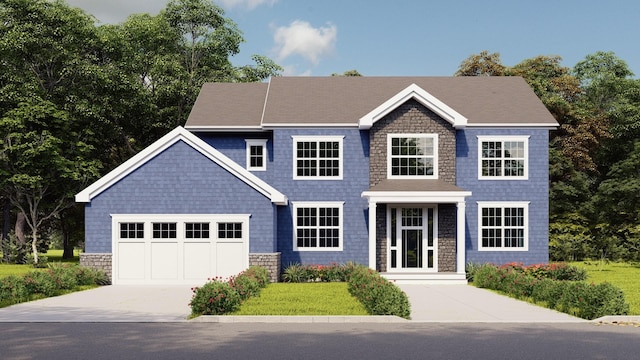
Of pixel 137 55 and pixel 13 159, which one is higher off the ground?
pixel 137 55

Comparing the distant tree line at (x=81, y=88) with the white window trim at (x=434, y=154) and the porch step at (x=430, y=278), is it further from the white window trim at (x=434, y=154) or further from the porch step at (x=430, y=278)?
the porch step at (x=430, y=278)

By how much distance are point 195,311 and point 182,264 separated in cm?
1156

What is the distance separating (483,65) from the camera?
5116 centimetres

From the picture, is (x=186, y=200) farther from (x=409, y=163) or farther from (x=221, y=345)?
(x=221, y=345)

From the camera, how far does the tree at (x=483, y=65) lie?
50625 millimetres

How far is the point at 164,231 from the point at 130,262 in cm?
172

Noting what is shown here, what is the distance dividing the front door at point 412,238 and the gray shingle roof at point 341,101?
457 cm

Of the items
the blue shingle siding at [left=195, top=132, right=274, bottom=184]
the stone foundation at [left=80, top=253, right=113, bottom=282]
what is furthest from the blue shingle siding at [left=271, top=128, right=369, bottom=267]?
the stone foundation at [left=80, top=253, right=113, bottom=282]

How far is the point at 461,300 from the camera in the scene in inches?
808

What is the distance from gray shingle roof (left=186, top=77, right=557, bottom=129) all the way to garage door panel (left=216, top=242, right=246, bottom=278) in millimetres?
6197

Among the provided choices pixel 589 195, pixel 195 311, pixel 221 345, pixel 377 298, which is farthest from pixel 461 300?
pixel 589 195

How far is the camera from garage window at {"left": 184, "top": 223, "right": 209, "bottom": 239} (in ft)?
89.4

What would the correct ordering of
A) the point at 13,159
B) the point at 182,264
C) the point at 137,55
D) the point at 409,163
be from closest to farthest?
the point at 182,264 → the point at 409,163 → the point at 13,159 → the point at 137,55

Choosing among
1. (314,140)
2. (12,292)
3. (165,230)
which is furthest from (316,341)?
(314,140)
